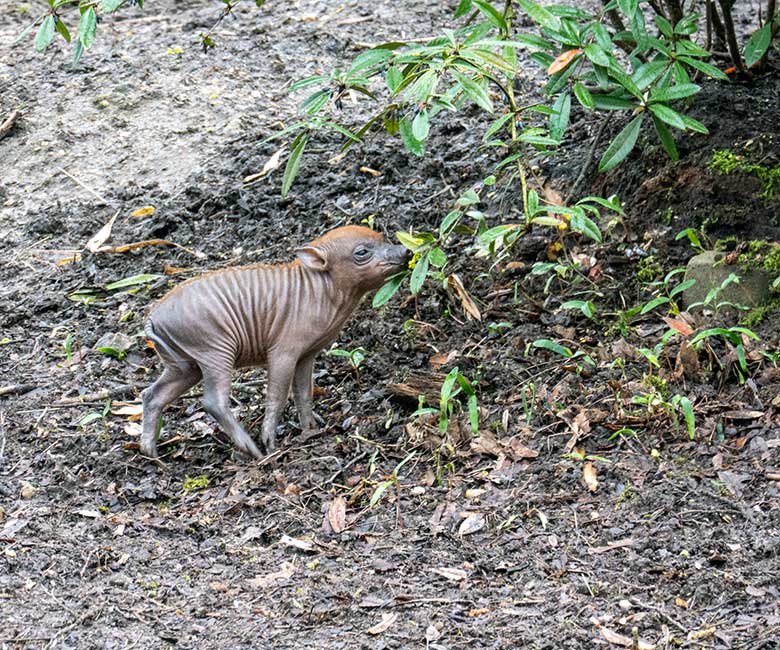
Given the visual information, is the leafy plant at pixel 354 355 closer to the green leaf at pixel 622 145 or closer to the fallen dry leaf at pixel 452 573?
the green leaf at pixel 622 145

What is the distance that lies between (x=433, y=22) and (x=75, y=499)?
6792 mm

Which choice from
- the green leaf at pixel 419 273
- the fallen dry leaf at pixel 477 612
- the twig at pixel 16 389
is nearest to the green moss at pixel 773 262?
the green leaf at pixel 419 273

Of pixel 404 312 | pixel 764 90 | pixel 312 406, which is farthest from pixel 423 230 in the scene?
pixel 764 90

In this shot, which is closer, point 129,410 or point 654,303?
point 654,303

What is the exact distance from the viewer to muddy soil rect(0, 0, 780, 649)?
5.20 metres

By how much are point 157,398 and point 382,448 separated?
1.41 metres

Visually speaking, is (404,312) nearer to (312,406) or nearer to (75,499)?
(312,406)

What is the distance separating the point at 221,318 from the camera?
6.82 meters

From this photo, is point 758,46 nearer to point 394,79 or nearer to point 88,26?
point 394,79

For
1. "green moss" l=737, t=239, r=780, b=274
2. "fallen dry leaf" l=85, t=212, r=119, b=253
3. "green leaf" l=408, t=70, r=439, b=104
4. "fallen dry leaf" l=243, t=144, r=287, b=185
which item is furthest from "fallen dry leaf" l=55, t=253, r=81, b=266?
"green moss" l=737, t=239, r=780, b=274

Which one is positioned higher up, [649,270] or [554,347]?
[649,270]

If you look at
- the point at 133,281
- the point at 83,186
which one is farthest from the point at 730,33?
the point at 83,186

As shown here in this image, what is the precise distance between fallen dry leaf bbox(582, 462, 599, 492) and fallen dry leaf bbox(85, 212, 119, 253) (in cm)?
487

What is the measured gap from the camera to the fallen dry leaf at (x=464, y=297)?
7590 mm
